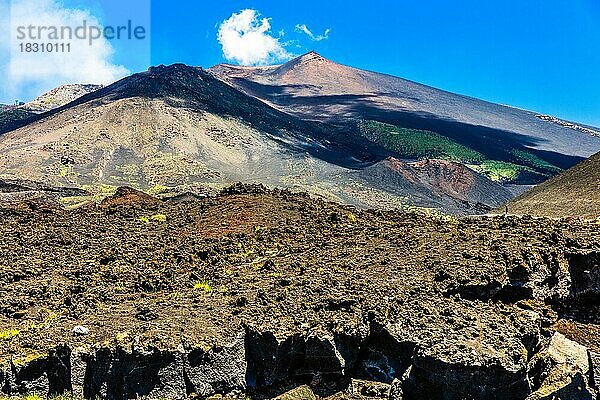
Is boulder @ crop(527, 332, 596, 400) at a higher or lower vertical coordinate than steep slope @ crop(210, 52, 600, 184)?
lower

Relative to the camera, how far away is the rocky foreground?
8914 millimetres

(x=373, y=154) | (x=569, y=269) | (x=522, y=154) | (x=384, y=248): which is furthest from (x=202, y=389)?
(x=522, y=154)

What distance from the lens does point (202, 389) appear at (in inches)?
364

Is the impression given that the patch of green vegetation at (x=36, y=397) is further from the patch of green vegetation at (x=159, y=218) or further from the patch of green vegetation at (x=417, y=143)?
the patch of green vegetation at (x=417, y=143)

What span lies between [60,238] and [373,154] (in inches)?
2404

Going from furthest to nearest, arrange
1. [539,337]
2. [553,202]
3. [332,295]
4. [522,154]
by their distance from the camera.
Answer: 1. [522,154]
2. [553,202]
3. [332,295]
4. [539,337]

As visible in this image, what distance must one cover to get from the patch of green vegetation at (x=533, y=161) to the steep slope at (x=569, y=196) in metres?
59.9

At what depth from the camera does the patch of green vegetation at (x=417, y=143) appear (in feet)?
276

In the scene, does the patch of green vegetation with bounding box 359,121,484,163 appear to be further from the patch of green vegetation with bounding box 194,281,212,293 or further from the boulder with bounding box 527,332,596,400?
the boulder with bounding box 527,332,596,400

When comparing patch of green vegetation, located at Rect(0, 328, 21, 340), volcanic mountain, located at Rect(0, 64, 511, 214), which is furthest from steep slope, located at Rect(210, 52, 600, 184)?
patch of green vegetation, located at Rect(0, 328, 21, 340)

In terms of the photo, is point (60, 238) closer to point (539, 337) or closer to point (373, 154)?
point (539, 337)

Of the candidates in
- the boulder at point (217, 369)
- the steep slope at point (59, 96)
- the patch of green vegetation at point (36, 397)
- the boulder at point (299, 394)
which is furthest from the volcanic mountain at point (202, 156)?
the steep slope at point (59, 96)

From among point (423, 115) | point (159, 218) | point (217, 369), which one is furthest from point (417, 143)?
point (217, 369)

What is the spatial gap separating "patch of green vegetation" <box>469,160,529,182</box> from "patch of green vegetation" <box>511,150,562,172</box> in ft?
→ 18.4
